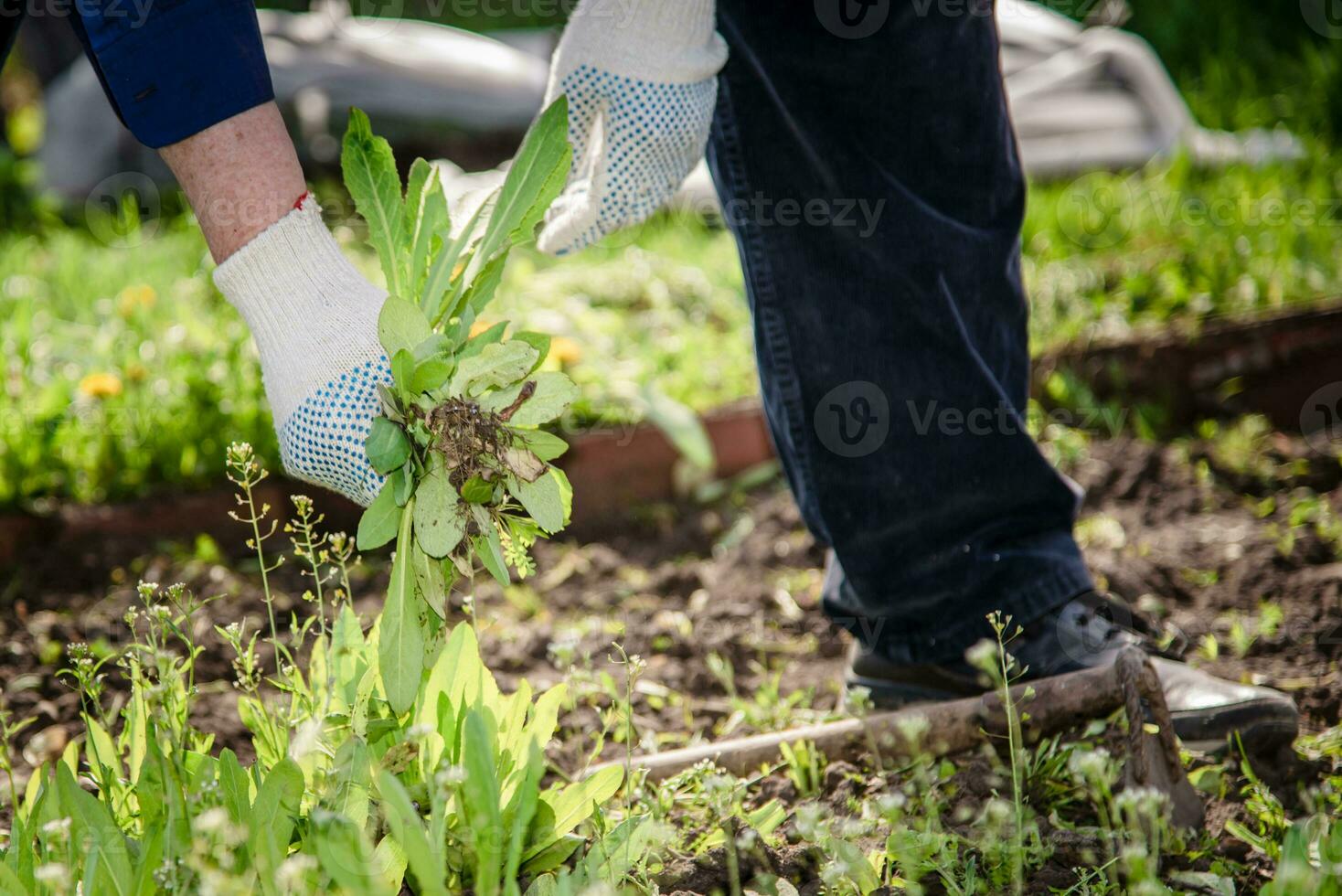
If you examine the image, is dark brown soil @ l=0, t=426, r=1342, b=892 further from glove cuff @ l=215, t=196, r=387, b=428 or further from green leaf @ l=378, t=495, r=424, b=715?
glove cuff @ l=215, t=196, r=387, b=428

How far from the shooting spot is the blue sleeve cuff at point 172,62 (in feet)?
3.88

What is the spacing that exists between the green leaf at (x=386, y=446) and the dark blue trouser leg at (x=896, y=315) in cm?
73

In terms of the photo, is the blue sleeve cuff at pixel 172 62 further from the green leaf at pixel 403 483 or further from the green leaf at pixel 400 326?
the green leaf at pixel 403 483

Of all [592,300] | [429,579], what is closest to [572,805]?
[429,579]

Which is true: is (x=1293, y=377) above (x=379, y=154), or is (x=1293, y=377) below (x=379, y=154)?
below

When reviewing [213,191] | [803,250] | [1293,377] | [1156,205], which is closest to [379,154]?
[213,191]

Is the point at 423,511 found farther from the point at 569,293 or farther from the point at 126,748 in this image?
the point at 569,293

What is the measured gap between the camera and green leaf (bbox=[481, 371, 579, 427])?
48.8 inches

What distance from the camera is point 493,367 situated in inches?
47.8

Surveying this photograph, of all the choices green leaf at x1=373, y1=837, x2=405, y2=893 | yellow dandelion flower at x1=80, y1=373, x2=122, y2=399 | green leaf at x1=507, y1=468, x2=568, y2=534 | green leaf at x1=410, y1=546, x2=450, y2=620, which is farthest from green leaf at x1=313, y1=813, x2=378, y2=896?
yellow dandelion flower at x1=80, y1=373, x2=122, y2=399

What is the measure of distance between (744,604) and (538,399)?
1129mm

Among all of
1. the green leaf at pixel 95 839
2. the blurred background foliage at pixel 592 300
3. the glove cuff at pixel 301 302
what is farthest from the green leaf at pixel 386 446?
the blurred background foliage at pixel 592 300

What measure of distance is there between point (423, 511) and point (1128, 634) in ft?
3.71

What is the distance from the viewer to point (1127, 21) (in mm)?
6668
